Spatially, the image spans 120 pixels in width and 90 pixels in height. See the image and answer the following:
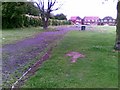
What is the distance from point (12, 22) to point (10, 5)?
316 centimetres

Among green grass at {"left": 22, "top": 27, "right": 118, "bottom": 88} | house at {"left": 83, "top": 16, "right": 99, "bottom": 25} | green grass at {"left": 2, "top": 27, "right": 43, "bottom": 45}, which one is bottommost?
green grass at {"left": 22, "top": 27, "right": 118, "bottom": 88}

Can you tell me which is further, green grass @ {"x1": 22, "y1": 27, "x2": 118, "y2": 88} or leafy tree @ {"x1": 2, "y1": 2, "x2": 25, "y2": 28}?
leafy tree @ {"x1": 2, "y1": 2, "x2": 25, "y2": 28}

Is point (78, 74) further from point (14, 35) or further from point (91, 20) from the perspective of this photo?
point (91, 20)

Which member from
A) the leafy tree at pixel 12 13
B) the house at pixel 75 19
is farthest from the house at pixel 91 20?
the leafy tree at pixel 12 13

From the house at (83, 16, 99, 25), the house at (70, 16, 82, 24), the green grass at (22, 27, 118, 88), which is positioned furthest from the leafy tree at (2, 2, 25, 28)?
the house at (70, 16, 82, 24)

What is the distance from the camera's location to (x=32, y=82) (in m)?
7.99

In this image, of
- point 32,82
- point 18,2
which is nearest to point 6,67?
point 32,82

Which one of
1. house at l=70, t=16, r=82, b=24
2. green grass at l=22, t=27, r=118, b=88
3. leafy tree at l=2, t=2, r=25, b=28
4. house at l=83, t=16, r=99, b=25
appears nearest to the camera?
green grass at l=22, t=27, r=118, b=88

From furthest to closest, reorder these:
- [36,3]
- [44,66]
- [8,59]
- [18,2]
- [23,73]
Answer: [36,3] < [18,2] < [8,59] < [44,66] < [23,73]

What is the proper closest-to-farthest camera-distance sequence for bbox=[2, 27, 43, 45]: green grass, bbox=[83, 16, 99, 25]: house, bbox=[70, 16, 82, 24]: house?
bbox=[2, 27, 43, 45]: green grass, bbox=[83, 16, 99, 25]: house, bbox=[70, 16, 82, 24]: house

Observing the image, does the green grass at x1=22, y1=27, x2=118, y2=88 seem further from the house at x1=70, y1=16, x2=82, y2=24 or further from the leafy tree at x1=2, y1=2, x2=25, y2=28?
the house at x1=70, y1=16, x2=82, y2=24

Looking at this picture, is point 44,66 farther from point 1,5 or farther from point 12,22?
point 12,22

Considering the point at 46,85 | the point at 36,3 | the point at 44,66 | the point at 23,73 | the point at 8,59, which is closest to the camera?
the point at 46,85

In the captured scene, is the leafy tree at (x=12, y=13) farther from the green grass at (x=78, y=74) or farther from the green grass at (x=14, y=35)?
the green grass at (x=78, y=74)
